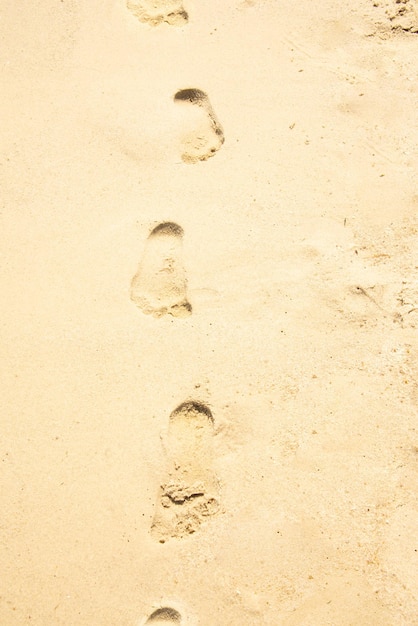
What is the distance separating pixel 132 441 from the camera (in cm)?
238

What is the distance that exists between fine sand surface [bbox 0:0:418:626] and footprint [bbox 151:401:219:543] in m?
0.01

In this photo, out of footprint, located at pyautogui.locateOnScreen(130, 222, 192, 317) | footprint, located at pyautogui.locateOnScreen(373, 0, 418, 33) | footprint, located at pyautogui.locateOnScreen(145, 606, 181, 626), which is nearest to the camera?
footprint, located at pyautogui.locateOnScreen(145, 606, 181, 626)

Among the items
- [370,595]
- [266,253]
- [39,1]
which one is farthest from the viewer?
[39,1]

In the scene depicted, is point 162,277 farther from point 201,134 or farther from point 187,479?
point 187,479

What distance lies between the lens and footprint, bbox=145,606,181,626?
2.29 meters

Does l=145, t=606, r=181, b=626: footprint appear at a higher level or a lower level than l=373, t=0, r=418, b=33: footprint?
lower

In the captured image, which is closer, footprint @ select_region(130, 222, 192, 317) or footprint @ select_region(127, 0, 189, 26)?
footprint @ select_region(130, 222, 192, 317)

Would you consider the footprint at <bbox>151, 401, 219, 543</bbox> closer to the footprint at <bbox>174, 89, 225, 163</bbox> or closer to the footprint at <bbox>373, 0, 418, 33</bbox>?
the footprint at <bbox>174, 89, 225, 163</bbox>

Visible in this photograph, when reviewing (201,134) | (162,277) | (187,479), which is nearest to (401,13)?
(201,134)

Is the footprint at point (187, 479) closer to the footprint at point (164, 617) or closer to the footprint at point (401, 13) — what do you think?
the footprint at point (164, 617)

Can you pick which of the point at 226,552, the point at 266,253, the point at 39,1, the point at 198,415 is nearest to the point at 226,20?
the point at 39,1

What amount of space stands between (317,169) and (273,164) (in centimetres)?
24

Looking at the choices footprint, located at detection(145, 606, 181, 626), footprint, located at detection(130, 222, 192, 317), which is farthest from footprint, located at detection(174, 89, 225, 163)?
footprint, located at detection(145, 606, 181, 626)

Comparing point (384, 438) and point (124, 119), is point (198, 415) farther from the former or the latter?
point (124, 119)
